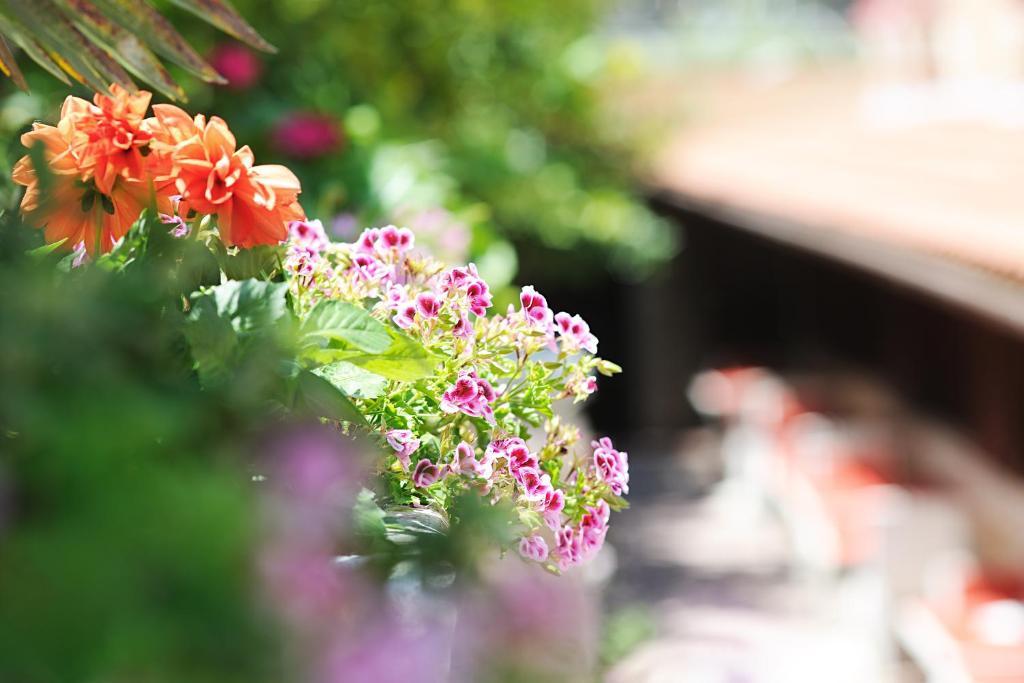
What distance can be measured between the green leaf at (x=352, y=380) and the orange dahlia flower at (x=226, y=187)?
0.52 feet

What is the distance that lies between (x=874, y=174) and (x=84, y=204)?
6.76 metres

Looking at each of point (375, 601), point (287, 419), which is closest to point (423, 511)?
point (287, 419)

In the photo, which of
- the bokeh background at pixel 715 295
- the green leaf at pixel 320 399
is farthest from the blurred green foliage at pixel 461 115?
the green leaf at pixel 320 399

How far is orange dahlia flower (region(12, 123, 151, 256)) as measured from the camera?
99 cm

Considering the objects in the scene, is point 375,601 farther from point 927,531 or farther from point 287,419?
point 927,531

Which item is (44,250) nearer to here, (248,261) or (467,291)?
(248,261)

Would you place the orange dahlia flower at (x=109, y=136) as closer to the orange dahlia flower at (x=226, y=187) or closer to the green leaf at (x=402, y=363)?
the orange dahlia flower at (x=226, y=187)

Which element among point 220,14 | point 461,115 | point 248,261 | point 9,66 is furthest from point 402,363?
point 461,115

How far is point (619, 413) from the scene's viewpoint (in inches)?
516

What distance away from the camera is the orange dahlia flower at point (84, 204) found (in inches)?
38.8

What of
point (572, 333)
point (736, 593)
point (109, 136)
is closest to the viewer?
point (109, 136)

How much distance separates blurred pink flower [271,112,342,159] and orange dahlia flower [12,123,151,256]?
2432 millimetres

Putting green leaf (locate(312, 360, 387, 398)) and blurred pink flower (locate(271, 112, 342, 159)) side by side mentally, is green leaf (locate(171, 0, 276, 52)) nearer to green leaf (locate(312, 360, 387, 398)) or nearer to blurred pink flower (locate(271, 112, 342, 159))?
green leaf (locate(312, 360, 387, 398))

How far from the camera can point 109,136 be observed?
104cm
